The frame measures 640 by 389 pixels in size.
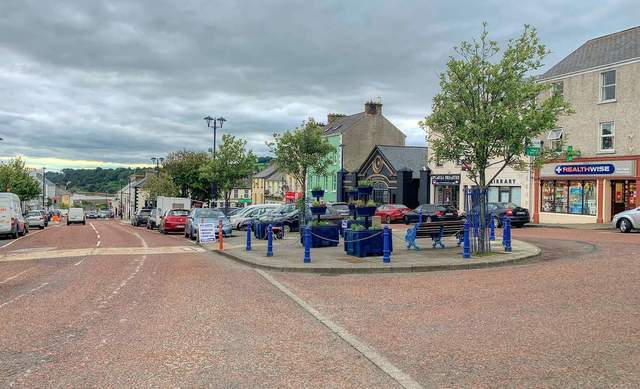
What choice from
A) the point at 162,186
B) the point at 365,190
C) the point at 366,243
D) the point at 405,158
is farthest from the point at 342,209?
the point at 162,186

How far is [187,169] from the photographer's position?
6097 cm

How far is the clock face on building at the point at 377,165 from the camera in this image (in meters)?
52.9

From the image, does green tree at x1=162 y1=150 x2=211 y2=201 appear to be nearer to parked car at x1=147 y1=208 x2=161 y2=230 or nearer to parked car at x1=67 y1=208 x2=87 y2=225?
parked car at x1=67 y1=208 x2=87 y2=225

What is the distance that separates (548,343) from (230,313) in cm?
442

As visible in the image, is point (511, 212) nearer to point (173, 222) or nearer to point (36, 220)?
point (173, 222)

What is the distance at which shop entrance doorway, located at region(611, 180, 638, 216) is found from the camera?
101 feet

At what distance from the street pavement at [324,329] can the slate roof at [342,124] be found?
49.5 meters

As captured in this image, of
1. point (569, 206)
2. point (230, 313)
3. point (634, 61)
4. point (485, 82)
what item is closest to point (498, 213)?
point (569, 206)

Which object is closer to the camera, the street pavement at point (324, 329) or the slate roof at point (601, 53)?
the street pavement at point (324, 329)

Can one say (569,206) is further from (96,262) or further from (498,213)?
(96,262)

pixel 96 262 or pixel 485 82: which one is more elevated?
pixel 485 82

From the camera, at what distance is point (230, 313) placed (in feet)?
27.2

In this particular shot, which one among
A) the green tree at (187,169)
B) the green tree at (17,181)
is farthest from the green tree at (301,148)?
the green tree at (17,181)

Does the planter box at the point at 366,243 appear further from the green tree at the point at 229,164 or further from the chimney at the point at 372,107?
the chimney at the point at 372,107
